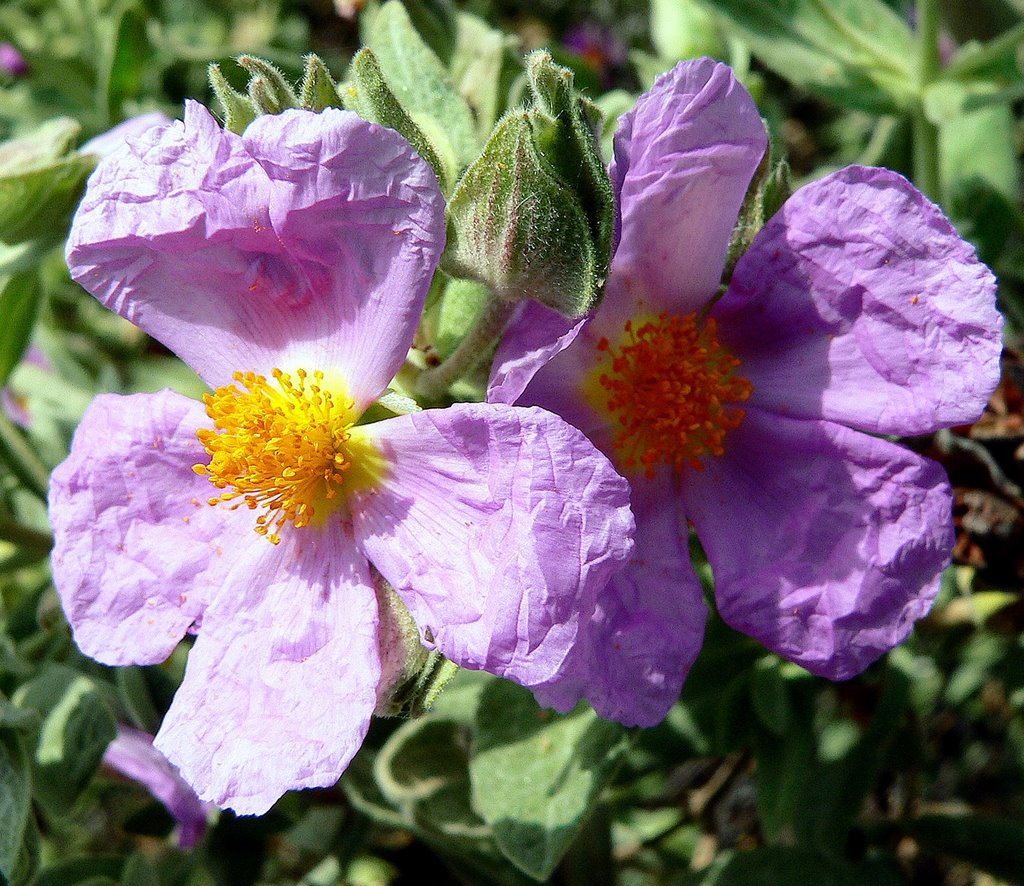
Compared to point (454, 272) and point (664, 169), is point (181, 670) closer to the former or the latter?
point (454, 272)

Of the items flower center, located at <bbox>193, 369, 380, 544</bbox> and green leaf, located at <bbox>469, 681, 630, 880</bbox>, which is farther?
green leaf, located at <bbox>469, 681, 630, 880</bbox>

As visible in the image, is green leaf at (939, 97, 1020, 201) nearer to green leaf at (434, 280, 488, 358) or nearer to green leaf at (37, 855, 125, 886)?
green leaf at (434, 280, 488, 358)

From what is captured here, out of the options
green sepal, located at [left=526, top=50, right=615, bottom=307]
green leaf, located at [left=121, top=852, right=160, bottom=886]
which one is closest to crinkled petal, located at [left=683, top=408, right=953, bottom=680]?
green sepal, located at [left=526, top=50, right=615, bottom=307]

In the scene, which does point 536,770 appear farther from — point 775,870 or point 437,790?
point 775,870

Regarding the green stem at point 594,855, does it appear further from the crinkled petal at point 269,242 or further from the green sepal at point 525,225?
the green sepal at point 525,225

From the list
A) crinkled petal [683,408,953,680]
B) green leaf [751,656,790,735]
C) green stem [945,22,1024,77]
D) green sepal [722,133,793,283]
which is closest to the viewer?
crinkled petal [683,408,953,680]

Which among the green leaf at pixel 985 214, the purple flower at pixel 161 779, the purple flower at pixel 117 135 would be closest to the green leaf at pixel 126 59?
the purple flower at pixel 117 135

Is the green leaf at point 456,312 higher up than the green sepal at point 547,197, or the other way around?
the green sepal at point 547,197
